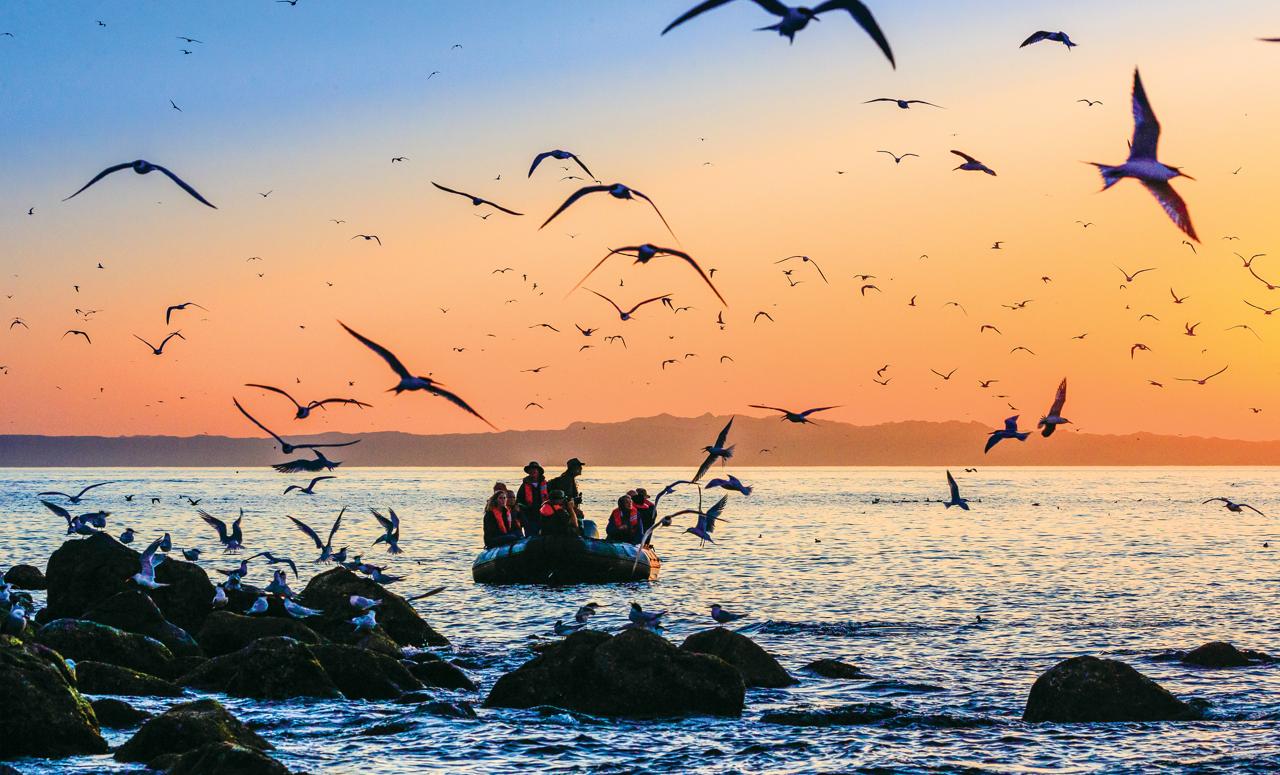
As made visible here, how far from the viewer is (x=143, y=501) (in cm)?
12638

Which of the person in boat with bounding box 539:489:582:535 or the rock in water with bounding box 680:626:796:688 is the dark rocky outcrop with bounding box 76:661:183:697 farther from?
the person in boat with bounding box 539:489:582:535

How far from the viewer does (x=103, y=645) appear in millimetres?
19609

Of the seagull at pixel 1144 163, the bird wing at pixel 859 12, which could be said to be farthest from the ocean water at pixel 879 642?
the bird wing at pixel 859 12

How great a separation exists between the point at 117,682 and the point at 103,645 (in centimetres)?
109

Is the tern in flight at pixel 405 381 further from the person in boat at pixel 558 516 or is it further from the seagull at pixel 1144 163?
the person in boat at pixel 558 516

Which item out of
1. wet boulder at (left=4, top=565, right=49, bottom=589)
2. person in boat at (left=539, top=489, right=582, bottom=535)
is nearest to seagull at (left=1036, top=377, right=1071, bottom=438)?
person in boat at (left=539, top=489, right=582, bottom=535)

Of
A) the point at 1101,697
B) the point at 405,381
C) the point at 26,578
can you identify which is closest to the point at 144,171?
the point at 405,381

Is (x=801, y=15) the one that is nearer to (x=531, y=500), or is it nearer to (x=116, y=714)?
(x=116, y=714)

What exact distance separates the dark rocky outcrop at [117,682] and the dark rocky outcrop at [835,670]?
10.2m

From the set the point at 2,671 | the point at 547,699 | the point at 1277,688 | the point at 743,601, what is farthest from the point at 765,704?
the point at 743,601

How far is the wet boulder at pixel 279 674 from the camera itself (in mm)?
18922

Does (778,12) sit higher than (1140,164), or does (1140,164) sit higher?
(778,12)

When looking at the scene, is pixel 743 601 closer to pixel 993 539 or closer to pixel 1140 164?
pixel 1140 164

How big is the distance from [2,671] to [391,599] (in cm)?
1057
